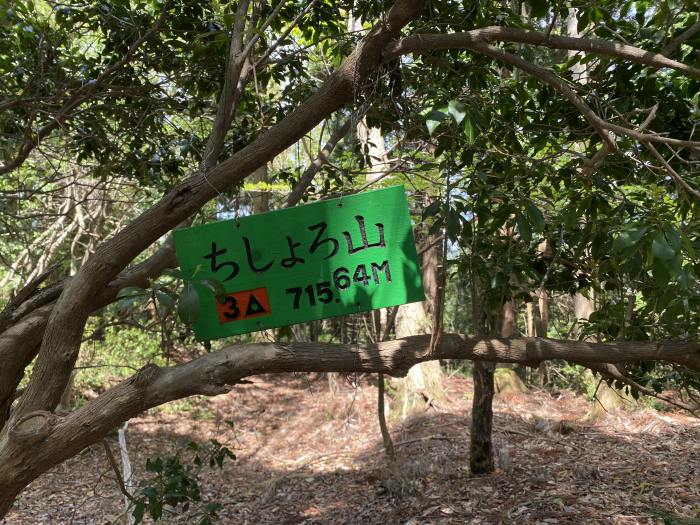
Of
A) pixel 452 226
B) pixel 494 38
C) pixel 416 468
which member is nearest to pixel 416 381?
pixel 416 468

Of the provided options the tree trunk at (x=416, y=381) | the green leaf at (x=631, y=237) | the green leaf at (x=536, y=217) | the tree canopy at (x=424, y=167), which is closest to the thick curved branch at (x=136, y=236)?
the tree canopy at (x=424, y=167)

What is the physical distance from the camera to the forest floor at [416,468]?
14.5ft

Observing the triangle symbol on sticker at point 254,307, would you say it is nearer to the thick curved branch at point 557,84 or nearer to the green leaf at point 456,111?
the green leaf at point 456,111

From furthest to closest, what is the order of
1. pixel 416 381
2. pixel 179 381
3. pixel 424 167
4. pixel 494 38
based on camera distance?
pixel 416 381 → pixel 424 167 → pixel 494 38 → pixel 179 381

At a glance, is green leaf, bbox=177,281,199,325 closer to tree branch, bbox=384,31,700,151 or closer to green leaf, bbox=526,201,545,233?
tree branch, bbox=384,31,700,151

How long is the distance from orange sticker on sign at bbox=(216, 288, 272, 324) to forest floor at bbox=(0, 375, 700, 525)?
3.73 feet

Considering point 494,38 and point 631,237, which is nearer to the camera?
point 631,237

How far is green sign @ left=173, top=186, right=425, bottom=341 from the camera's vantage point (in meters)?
1.77

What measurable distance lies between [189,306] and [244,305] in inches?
7.9

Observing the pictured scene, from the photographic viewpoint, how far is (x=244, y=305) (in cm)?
178

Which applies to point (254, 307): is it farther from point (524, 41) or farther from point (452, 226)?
point (524, 41)

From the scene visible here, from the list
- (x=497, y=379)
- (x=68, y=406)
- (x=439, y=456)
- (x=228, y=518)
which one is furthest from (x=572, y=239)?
(x=68, y=406)

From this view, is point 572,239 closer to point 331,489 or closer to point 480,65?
point 480,65

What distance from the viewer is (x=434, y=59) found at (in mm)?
2918
